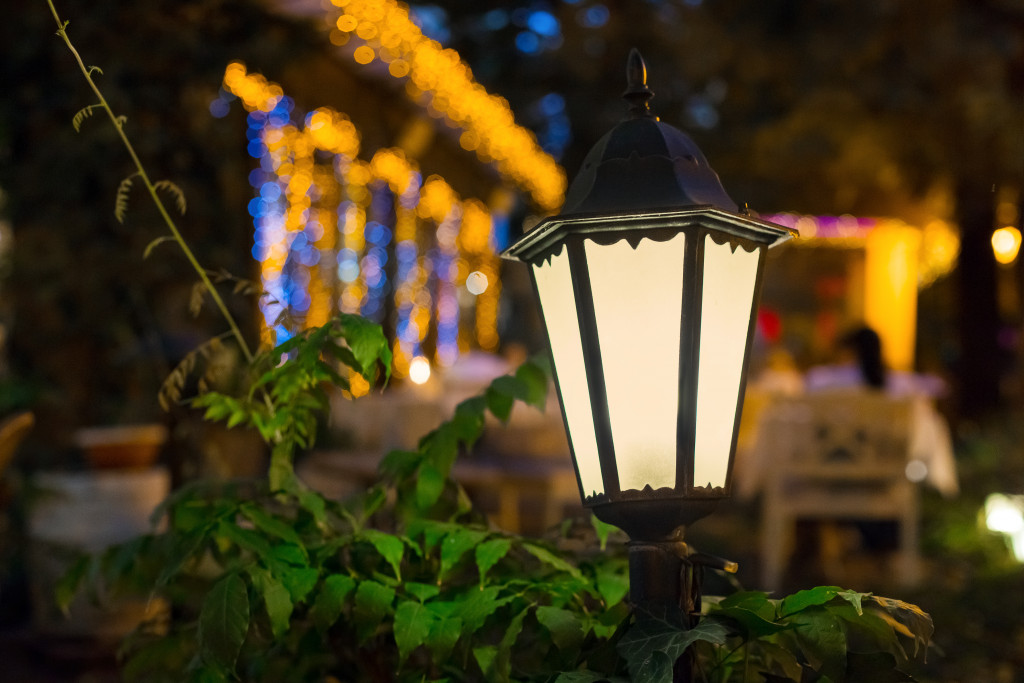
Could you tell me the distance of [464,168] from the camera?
14453 mm

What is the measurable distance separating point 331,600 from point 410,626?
0.56ft

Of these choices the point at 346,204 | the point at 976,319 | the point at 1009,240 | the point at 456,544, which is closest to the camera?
the point at 456,544

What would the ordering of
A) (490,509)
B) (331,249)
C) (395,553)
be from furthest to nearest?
(331,249)
(490,509)
(395,553)

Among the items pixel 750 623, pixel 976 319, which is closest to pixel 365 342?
pixel 750 623

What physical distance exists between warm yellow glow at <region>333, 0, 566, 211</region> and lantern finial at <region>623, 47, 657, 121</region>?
18.6ft

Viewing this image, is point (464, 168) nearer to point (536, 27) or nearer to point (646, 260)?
point (536, 27)

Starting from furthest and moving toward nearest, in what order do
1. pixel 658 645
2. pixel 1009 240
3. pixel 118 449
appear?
1. pixel 1009 240
2. pixel 118 449
3. pixel 658 645

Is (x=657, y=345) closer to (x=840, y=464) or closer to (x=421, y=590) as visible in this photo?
(x=421, y=590)

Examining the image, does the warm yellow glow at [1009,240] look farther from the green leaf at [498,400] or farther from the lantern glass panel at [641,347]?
the lantern glass panel at [641,347]

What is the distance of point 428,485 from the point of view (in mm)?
1947

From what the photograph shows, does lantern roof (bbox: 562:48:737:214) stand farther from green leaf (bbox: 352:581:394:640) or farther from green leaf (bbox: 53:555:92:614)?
green leaf (bbox: 53:555:92:614)

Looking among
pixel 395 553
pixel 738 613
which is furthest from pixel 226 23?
pixel 738 613

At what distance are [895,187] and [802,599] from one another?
13702 millimetres

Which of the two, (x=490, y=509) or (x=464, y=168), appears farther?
(x=464, y=168)
